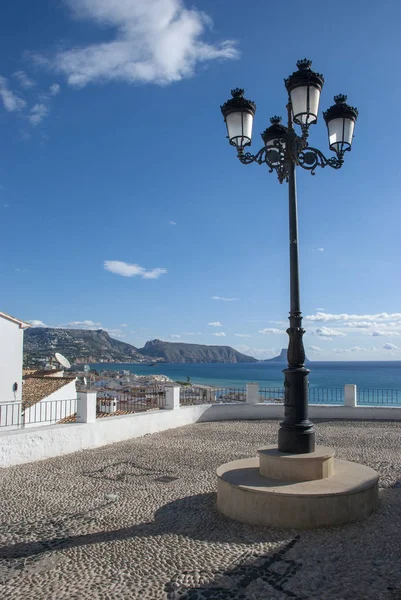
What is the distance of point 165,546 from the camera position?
182 inches

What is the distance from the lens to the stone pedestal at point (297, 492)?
5.05 metres

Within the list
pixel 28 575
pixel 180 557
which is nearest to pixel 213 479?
pixel 180 557

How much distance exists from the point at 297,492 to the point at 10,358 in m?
16.1

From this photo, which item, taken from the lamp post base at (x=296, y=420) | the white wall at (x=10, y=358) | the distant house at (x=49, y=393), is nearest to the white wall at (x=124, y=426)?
the lamp post base at (x=296, y=420)

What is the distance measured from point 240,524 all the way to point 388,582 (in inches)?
71.7

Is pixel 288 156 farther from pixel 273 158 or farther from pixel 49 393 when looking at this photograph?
pixel 49 393

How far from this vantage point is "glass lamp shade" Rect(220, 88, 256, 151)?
6.40 metres

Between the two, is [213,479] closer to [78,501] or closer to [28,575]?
[78,501]

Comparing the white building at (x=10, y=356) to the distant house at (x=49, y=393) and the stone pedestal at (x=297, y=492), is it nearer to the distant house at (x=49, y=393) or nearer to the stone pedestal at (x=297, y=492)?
the distant house at (x=49, y=393)

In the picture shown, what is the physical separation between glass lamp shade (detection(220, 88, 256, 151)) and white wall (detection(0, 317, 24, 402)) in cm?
1460

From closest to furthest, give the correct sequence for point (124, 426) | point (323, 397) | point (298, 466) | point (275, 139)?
point (298, 466), point (275, 139), point (124, 426), point (323, 397)

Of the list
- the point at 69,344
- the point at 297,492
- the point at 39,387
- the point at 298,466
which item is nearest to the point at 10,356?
the point at 39,387

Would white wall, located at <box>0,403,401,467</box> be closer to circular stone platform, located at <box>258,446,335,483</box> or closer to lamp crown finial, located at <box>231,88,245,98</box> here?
circular stone platform, located at <box>258,446,335,483</box>

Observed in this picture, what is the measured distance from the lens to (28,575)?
4.07 m
